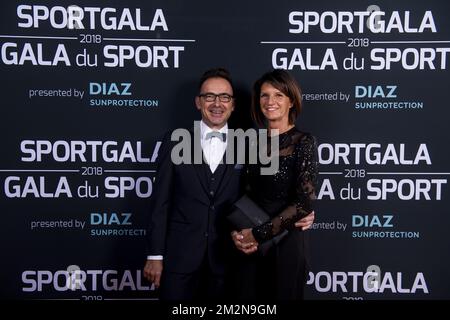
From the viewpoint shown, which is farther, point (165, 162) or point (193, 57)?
point (193, 57)

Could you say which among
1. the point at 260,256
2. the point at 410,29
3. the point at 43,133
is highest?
the point at 410,29

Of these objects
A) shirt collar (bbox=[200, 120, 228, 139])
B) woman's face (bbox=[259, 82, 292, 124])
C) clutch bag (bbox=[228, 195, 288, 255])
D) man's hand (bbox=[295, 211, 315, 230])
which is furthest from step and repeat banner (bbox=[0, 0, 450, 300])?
clutch bag (bbox=[228, 195, 288, 255])

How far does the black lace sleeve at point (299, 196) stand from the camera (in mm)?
2059

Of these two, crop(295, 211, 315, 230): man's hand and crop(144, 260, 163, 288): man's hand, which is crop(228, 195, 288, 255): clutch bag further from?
crop(144, 260, 163, 288): man's hand

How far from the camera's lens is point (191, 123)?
2898mm

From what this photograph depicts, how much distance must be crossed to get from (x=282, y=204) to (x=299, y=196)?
0.35 ft

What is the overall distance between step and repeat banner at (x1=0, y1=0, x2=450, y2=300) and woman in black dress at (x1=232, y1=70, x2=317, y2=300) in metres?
0.65

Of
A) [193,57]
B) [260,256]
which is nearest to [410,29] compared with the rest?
[193,57]

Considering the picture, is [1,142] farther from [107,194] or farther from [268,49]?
[268,49]

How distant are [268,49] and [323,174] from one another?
3.06ft

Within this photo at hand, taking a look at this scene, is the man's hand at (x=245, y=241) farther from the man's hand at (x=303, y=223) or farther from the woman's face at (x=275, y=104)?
the woman's face at (x=275, y=104)

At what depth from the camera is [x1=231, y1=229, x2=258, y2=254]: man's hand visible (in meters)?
2.10

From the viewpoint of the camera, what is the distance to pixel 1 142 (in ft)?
9.40

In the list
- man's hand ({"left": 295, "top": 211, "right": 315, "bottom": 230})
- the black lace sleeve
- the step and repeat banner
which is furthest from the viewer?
the step and repeat banner
